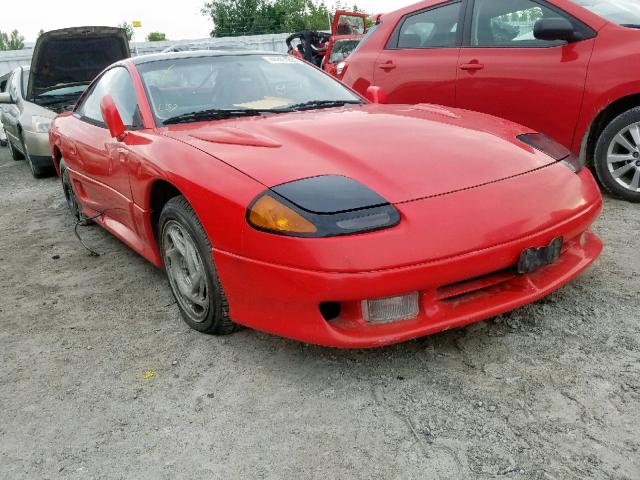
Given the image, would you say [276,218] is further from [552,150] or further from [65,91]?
[65,91]

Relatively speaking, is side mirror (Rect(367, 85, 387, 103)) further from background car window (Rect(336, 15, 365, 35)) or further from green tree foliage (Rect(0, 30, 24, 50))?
green tree foliage (Rect(0, 30, 24, 50))

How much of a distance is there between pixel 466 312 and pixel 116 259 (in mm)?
2448

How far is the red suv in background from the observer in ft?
11.6

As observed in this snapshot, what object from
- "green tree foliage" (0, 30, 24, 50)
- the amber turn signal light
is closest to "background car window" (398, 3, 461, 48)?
the amber turn signal light

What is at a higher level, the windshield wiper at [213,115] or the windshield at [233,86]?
the windshield at [233,86]

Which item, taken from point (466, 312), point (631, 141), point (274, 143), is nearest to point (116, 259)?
point (274, 143)

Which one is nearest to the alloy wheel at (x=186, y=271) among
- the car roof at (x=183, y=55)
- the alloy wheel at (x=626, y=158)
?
the car roof at (x=183, y=55)

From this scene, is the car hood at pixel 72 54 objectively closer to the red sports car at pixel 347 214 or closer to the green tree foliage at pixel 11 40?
the red sports car at pixel 347 214

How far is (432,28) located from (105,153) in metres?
2.82

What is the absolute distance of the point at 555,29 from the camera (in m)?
3.59

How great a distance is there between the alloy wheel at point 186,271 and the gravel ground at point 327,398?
0.43 feet

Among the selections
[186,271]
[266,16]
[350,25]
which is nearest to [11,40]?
[266,16]

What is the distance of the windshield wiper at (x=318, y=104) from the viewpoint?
300cm

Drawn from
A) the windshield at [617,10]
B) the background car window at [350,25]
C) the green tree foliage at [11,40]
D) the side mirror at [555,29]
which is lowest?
the green tree foliage at [11,40]
